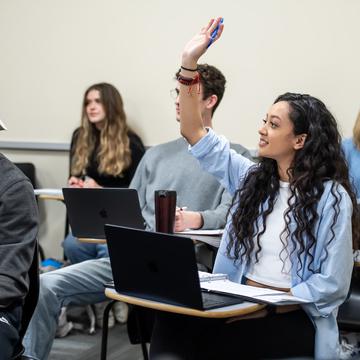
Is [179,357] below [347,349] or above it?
above

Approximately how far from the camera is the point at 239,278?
85.9 inches

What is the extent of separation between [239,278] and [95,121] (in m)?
2.47

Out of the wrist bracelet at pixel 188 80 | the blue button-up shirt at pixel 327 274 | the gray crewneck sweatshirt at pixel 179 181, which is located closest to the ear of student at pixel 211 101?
the gray crewneck sweatshirt at pixel 179 181

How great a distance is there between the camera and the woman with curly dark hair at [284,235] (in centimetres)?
199

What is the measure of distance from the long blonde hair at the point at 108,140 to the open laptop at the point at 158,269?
2.38 m

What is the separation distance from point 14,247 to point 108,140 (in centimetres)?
265

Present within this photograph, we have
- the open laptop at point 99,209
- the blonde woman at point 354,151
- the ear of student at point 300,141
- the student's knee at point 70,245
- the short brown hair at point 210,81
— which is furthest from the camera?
the student's knee at point 70,245

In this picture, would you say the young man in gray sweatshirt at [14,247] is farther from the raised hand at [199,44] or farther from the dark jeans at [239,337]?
the raised hand at [199,44]

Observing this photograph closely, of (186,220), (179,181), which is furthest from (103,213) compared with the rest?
(179,181)

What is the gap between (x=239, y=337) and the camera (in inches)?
78.6

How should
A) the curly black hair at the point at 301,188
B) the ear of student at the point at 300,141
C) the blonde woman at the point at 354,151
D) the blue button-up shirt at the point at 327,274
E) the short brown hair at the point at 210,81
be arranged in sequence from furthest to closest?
1. the blonde woman at the point at 354,151
2. the short brown hair at the point at 210,81
3. the ear of student at the point at 300,141
4. the curly black hair at the point at 301,188
5. the blue button-up shirt at the point at 327,274

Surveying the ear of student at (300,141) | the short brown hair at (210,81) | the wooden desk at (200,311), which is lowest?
the wooden desk at (200,311)

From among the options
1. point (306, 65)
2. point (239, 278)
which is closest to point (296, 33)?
point (306, 65)

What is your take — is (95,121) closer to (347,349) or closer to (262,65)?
(262,65)
